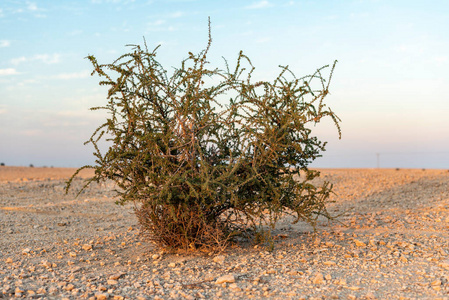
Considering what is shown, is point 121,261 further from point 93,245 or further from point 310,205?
point 310,205

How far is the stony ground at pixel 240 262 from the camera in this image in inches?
180

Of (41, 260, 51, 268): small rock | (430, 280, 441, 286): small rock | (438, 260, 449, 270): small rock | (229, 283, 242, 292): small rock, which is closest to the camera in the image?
(229, 283, 242, 292): small rock

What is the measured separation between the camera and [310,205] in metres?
5.84

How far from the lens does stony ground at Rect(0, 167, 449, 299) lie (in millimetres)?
4566

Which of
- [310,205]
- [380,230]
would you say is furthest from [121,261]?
[380,230]

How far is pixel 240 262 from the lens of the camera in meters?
5.45

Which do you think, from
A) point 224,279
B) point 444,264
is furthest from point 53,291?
point 444,264

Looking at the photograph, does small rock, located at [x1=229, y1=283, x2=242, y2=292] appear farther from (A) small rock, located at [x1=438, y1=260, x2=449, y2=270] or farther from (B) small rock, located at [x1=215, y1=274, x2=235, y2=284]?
(A) small rock, located at [x1=438, y1=260, x2=449, y2=270]

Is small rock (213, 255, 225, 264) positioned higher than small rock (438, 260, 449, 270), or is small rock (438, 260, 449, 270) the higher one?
small rock (213, 255, 225, 264)

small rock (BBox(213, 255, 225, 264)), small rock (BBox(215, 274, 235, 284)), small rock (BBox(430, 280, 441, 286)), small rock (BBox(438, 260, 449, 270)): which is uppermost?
small rock (BBox(213, 255, 225, 264))

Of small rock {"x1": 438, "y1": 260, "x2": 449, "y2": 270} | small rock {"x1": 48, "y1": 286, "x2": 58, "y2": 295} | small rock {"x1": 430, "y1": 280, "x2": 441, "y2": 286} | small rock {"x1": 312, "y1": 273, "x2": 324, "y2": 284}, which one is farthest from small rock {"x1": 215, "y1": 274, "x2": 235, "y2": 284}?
small rock {"x1": 438, "y1": 260, "x2": 449, "y2": 270}

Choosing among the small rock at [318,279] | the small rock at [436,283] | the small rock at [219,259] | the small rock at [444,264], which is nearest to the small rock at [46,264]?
the small rock at [219,259]

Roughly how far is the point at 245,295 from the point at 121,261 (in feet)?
6.72

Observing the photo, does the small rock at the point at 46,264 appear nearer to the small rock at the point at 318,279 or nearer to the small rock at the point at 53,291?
the small rock at the point at 53,291
